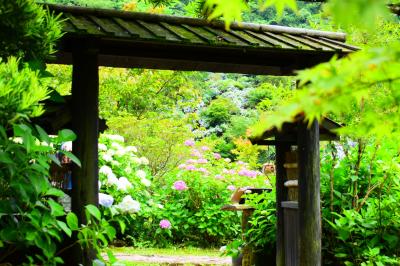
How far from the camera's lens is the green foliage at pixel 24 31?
2.78 m

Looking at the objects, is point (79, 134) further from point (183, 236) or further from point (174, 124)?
point (174, 124)

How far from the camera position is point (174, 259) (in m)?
7.23

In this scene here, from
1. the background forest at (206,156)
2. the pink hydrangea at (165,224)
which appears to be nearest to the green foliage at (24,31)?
the background forest at (206,156)

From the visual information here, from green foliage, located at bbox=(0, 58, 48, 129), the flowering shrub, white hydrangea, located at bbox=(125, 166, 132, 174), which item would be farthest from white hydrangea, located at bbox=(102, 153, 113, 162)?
green foliage, located at bbox=(0, 58, 48, 129)

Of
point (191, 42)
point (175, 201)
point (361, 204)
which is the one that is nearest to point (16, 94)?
point (191, 42)

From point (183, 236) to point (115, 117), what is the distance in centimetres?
259

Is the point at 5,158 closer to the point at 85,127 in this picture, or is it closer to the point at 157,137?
the point at 85,127

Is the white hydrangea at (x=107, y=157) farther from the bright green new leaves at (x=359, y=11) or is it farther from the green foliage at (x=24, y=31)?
the bright green new leaves at (x=359, y=11)

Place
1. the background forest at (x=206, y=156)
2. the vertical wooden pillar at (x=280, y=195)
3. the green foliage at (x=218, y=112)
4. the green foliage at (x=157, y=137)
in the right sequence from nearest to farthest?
the background forest at (x=206, y=156), the vertical wooden pillar at (x=280, y=195), the green foliage at (x=157, y=137), the green foliage at (x=218, y=112)

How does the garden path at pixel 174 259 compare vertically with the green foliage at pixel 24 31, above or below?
below

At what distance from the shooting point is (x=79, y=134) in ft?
12.1

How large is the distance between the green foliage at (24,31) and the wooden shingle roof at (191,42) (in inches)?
21.2

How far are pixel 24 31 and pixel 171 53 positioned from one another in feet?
4.97

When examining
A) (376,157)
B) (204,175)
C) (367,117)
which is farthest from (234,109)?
(367,117)
